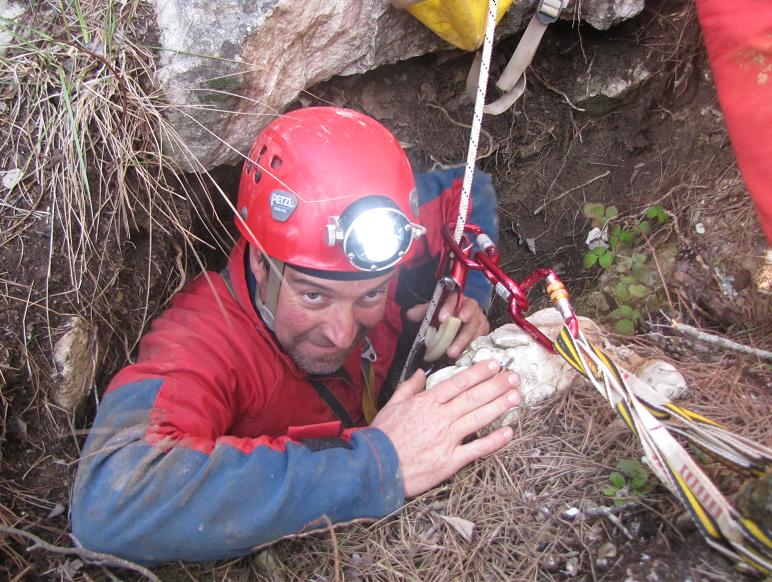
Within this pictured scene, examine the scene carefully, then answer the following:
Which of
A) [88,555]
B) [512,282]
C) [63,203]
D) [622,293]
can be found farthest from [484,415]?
[63,203]

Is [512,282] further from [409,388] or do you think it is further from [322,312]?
[322,312]

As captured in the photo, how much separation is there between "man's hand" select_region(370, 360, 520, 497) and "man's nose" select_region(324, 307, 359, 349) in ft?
1.09

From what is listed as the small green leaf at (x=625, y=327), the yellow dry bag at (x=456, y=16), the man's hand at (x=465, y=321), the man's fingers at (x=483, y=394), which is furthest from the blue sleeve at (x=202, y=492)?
the yellow dry bag at (x=456, y=16)

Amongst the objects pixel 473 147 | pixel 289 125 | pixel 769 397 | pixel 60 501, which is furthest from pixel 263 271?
pixel 769 397

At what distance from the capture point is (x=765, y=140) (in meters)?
2.07

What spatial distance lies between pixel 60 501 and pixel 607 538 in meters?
1.92

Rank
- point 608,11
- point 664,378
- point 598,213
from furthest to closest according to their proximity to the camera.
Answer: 1. point 598,213
2. point 608,11
3. point 664,378

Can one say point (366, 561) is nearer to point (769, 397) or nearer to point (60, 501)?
point (60, 501)

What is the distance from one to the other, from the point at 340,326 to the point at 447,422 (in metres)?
0.59

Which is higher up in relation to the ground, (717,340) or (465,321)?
(717,340)

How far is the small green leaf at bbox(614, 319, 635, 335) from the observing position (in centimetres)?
245

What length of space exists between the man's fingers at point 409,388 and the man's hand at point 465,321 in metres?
0.40

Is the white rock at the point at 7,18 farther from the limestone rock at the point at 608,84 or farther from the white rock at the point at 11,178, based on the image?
the limestone rock at the point at 608,84

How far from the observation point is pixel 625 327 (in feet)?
8.05
